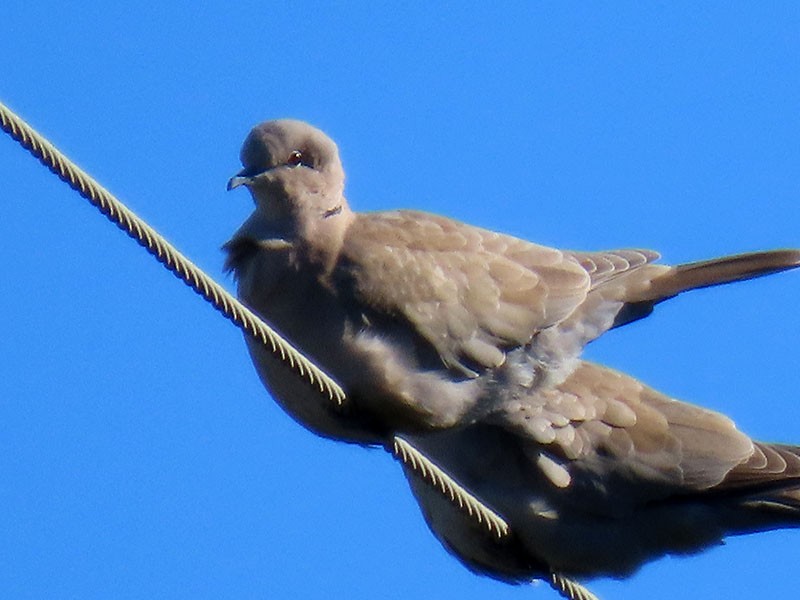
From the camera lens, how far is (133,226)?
164 inches

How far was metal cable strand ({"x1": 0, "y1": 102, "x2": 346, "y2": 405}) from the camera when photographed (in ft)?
13.1

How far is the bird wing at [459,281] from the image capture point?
20.3 ft

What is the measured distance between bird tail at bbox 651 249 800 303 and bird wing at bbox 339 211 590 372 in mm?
328

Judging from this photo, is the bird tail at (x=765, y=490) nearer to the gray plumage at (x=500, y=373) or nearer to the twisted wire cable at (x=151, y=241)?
the gray plumage at (x=500, y=373)

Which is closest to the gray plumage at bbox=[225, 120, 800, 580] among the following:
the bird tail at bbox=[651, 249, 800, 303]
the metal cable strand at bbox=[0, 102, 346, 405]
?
the bird tail at bbox=[651, 249, 800, 303]

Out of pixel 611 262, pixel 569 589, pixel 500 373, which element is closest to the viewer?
pixel 569 589

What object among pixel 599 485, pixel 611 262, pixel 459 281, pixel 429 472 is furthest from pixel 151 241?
pixel 611 262

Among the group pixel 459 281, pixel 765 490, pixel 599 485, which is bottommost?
pixel 599 485

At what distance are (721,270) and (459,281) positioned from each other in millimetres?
1091

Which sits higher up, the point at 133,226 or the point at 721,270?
the point at 721,270

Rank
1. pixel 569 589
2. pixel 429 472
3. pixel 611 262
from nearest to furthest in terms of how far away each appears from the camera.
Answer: pixel 429 472 → pixel 569 589 → pixel 611 262

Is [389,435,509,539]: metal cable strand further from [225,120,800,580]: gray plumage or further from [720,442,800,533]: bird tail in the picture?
[720,442,800,533]: bird tail

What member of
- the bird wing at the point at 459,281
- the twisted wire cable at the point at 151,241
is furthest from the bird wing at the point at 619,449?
the twisted wire cable at the point at 151,241

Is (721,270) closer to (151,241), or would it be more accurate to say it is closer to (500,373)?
(500,373)
